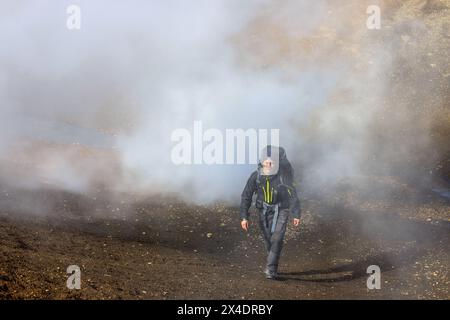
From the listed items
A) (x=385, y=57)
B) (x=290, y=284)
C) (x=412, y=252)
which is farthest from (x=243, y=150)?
(x=385, y=57)

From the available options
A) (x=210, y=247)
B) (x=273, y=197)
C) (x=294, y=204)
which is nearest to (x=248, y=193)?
(x=273, y=197)

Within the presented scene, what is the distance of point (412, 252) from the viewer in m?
8.23

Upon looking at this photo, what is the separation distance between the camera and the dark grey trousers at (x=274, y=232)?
261 inches

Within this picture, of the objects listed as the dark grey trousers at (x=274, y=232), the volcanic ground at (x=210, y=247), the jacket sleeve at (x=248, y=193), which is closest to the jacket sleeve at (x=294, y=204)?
the dark grey trousers at (x=274, y=232)

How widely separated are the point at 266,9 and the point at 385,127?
34.1ft

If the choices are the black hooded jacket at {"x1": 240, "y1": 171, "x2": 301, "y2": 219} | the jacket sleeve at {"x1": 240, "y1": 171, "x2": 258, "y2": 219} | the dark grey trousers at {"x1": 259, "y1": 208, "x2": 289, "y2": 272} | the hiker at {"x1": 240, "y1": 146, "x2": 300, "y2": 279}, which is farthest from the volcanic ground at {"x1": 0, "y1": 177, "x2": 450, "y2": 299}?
the black hooded jacket at {"x1": 240, "y1": 171, "x2": 301, "y2": 219}

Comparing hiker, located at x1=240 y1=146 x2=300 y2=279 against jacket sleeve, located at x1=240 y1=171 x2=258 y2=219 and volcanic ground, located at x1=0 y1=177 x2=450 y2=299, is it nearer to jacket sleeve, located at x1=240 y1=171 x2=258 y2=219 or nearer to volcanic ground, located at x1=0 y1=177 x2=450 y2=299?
jacket sleeve, located at x1=240 y1=171 x2=258 y2=219

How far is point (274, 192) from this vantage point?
648 centimetres

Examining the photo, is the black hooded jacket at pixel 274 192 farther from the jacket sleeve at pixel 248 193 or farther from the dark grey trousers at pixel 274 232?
the dark grey trousers at pixel 274 232

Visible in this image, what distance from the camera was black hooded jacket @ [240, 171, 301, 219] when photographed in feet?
21.2

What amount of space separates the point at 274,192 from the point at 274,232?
0.63m

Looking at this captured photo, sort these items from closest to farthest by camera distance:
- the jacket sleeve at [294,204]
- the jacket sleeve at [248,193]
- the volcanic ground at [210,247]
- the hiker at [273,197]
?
the volcanic ground at [210,247]
the hiker at [273,197]
the jacket sleeve at [294,204]
the jacket sleeve at [248,193]

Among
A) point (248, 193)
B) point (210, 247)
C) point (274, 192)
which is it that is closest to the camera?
point (274, 192)

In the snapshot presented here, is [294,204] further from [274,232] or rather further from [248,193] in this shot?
[248,193]
